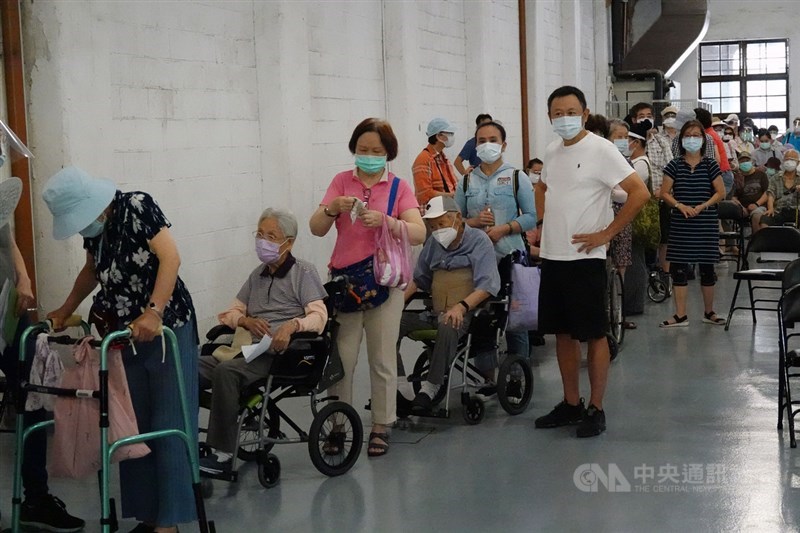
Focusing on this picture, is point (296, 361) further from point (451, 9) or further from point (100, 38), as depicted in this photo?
point (451, 9)

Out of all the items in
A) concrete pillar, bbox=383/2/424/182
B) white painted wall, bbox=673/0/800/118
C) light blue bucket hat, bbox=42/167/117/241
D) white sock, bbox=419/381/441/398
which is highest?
white painted wall, bbox=673/0/800/118

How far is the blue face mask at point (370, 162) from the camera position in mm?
5055

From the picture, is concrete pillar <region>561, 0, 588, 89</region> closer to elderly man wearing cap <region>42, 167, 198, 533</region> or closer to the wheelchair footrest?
the wheelchair footrest

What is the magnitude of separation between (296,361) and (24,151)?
143 cm

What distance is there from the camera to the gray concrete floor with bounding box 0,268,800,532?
426 centimetres

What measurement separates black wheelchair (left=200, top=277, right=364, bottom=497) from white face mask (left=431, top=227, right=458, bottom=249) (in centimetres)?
85

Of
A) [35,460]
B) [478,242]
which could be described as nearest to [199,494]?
[35,460]

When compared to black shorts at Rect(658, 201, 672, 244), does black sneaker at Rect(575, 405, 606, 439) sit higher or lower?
lower

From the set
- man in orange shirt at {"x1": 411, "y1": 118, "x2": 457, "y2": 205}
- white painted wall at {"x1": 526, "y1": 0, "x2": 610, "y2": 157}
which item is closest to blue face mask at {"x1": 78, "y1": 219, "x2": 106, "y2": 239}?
man in orange shirt at {"x1": 411, "y1": 118, "x2": 457, "y2": 205}

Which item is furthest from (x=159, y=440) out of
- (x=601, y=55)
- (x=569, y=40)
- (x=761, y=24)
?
(x=761, y=24)

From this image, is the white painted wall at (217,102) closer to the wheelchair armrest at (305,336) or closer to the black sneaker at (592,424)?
the wheelchair armrest at (305,336)

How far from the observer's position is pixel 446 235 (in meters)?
5.70

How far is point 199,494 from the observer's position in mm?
3803

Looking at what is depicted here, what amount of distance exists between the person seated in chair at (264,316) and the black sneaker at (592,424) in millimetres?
1435
